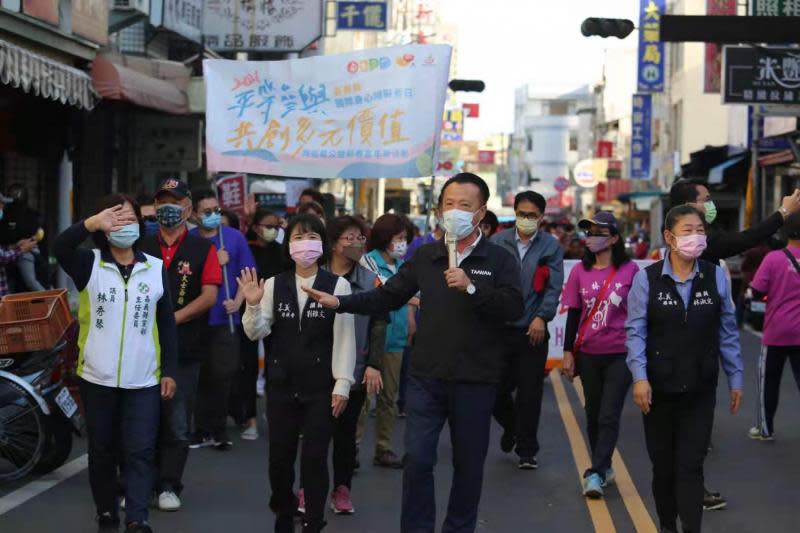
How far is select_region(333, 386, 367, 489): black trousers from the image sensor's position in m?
8.27

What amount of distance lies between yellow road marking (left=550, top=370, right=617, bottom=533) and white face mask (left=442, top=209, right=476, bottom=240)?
8.12 ft

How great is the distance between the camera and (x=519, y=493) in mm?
9422

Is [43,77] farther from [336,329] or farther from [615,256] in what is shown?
[336,329]

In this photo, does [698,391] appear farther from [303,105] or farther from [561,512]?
[303,105]

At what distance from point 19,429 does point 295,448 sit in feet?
8.66

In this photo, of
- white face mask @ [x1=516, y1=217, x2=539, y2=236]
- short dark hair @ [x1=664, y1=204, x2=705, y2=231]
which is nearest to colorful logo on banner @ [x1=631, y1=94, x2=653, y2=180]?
white face mask @ [x1=516, y1=217, x2=539, y2=236]

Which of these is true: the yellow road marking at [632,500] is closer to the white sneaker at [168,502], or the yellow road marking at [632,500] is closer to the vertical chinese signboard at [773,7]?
the white sneaker at [168,502]

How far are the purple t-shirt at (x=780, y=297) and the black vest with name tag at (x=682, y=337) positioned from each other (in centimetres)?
448

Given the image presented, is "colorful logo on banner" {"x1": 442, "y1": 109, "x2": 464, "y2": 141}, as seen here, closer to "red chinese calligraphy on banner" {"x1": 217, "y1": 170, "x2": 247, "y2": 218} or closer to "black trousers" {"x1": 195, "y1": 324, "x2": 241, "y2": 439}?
"red chinese calligraphy on banner" {"x1": 217, "y1": 170, "x2": 247, "y2": 218}

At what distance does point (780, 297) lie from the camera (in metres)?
11.7

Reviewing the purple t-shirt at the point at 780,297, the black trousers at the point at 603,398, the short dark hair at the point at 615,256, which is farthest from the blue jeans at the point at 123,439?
the purple t-shirt at the point at 780,297

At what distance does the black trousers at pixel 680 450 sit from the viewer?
23.9ft

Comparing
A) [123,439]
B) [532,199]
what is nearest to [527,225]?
[532,199]

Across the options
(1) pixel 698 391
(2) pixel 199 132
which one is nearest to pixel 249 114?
(1) pixel 698 391
